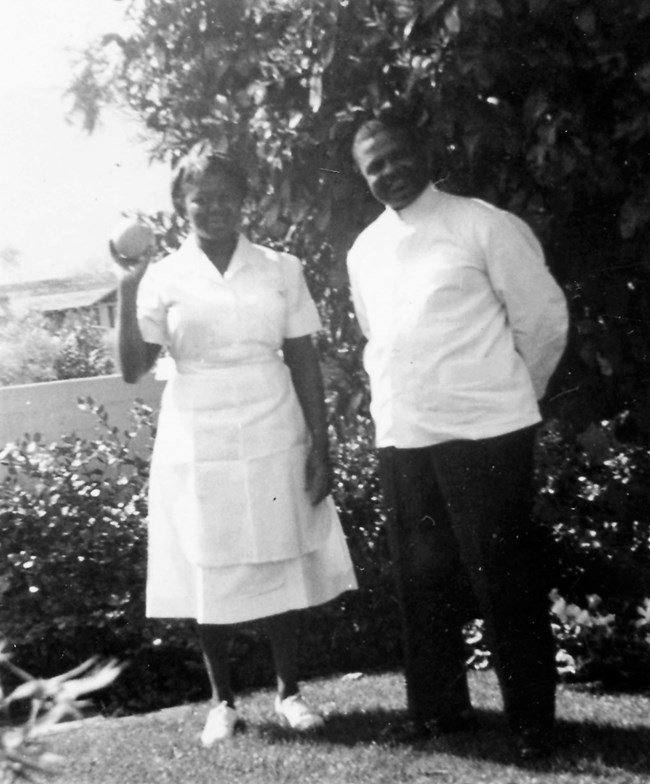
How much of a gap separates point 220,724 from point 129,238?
1633 millimetres

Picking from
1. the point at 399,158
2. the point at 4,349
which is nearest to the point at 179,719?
the point at 399,158

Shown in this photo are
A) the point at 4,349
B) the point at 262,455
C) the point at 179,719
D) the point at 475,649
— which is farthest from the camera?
the point at 4,349

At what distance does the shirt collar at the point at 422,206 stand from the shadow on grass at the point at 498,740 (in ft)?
5.16

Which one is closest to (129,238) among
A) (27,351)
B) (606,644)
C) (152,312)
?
(152,312)

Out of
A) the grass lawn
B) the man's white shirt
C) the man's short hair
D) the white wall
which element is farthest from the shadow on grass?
the white wall

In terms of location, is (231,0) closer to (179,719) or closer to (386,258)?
(386,258)

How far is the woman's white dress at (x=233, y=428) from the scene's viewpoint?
405cm

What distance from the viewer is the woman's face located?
398 cm

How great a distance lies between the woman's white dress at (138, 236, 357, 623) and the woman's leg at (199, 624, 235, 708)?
0.12 metres

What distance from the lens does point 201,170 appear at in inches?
156

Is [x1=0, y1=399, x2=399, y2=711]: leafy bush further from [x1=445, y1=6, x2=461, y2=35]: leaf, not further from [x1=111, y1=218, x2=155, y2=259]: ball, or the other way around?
[x1=445, y1=6, x2=461, y2=35]: leaf

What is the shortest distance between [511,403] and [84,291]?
938 centimetres

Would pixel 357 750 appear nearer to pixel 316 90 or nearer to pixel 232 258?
pixel 232 258

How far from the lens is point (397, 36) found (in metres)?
3.82
